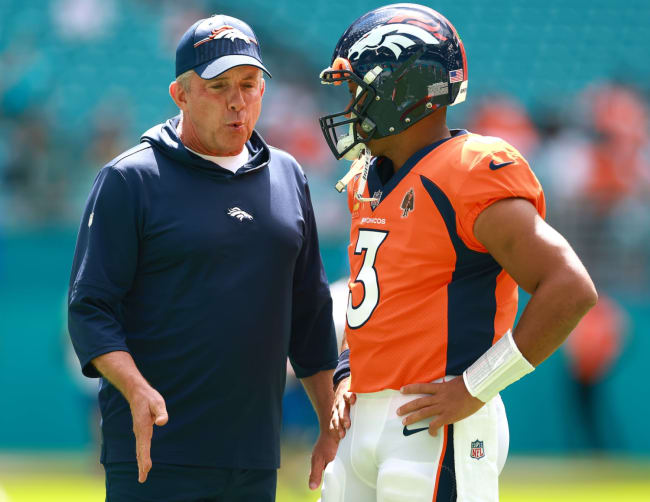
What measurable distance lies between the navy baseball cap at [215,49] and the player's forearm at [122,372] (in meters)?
0.94

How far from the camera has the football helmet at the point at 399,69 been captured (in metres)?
3.02

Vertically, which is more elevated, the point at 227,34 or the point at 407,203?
the point at 227,34

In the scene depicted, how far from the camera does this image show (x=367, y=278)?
3.00 meters

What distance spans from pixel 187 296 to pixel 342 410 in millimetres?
614

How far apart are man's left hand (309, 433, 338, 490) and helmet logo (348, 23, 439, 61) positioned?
4.38ft

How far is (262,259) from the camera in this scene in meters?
3.30

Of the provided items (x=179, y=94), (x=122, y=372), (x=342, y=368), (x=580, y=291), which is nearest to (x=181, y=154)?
(x=179, y=94)

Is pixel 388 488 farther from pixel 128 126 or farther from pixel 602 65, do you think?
pixel 602 65

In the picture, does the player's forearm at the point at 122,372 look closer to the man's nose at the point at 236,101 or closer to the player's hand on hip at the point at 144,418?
the player's hand on hip at the point at 144,418

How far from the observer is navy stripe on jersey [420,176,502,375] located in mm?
2832

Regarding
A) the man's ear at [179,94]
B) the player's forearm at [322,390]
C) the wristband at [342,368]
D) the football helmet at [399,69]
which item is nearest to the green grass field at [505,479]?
the player's forearm at [322,390]

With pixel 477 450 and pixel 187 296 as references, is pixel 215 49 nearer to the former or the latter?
pixel 187 296

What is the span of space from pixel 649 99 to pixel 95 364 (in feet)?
29.4

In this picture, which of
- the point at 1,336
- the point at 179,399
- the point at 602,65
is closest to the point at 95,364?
the point at 179,399
